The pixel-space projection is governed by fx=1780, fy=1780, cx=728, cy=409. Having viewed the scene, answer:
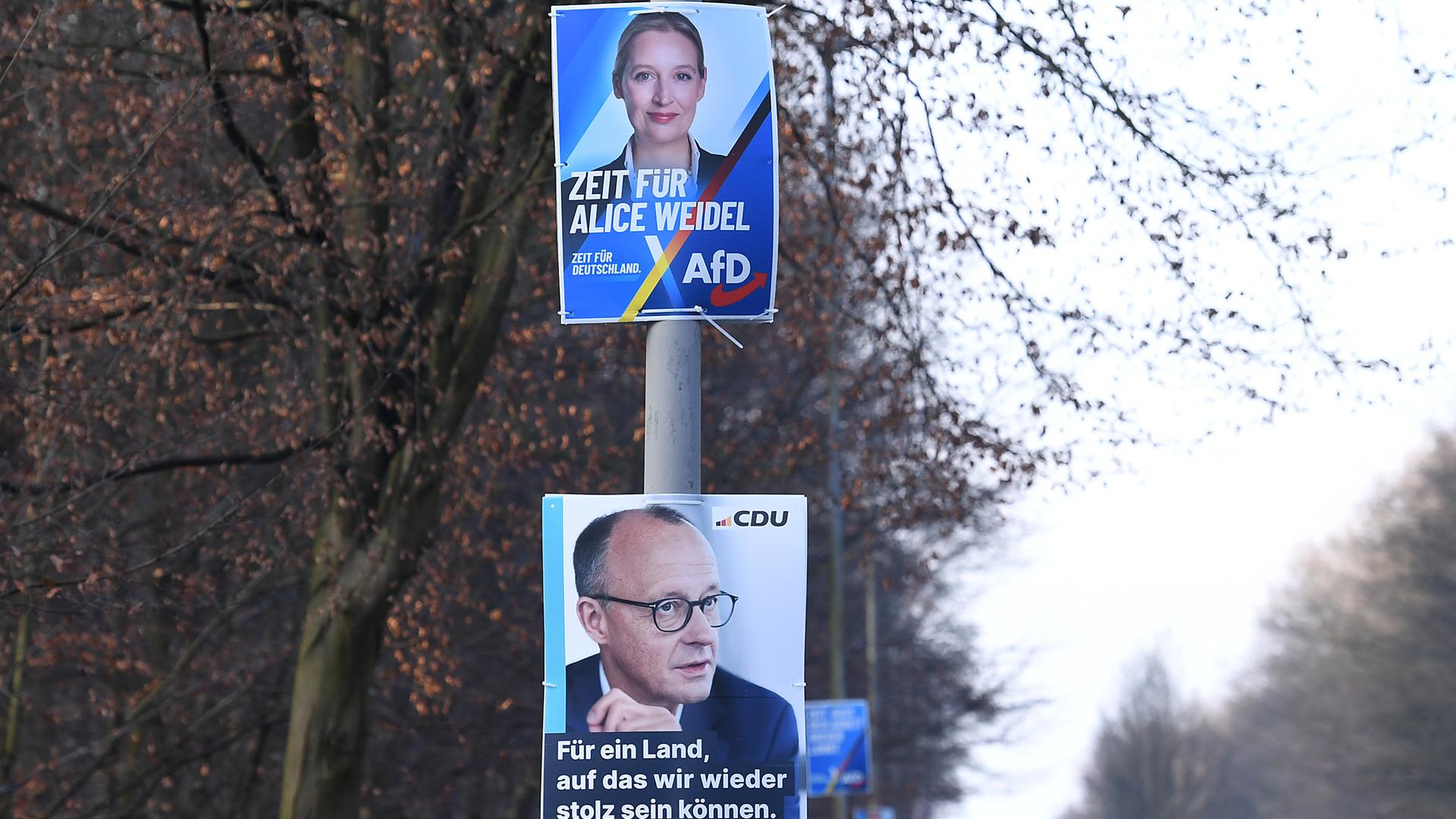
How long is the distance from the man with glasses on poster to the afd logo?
168 millimetres

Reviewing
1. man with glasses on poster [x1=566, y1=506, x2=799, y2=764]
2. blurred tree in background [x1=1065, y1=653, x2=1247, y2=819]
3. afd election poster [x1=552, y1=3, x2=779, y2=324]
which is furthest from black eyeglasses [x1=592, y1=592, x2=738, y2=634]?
blurred tree in background [x1=1065, y1=653, x2=1247, y2=819]

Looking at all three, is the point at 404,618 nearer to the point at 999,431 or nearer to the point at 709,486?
the point at 709,486

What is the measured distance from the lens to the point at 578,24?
5.63 m

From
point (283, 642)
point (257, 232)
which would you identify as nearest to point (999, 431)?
point (257, 232)

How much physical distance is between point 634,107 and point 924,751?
1067 inches

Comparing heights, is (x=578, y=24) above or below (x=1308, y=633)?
below

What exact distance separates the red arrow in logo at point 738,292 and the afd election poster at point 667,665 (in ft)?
2.07

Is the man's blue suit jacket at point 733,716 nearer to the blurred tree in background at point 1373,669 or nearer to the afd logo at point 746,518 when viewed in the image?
the afd logo at point 746,518

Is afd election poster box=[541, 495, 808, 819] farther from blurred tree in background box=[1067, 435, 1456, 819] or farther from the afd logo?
blurred tree in background box=[1067, 435, 1456, 819]

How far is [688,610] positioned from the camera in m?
5.08

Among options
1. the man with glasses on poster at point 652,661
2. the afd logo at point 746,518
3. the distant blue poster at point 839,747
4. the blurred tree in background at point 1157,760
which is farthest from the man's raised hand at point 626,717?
the blurred tree in background at point 1157,760

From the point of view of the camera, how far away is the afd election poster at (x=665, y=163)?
5379 mm

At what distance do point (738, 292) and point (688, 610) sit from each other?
38.7 inches

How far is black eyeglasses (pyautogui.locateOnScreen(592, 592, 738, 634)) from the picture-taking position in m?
5.07
